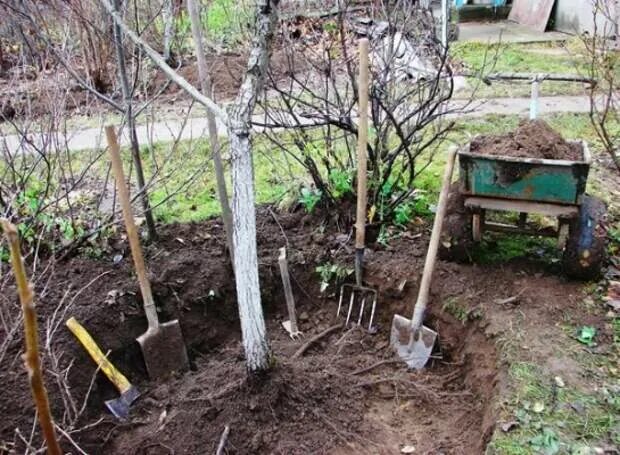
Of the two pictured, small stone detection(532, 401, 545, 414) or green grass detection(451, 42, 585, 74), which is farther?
green grass detection(451, 42, 585, 74)

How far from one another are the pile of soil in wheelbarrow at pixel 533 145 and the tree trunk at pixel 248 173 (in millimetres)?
1718

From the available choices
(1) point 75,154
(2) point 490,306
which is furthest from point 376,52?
(1) point 75,154

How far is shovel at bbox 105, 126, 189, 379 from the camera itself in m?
3.54

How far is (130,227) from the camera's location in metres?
3.52

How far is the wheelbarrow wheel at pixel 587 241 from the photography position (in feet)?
11.8

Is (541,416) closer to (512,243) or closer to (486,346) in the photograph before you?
(486,346)

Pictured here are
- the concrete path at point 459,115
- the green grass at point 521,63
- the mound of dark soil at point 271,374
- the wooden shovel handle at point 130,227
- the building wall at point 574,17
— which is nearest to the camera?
the mound of dark soil at point 271,374

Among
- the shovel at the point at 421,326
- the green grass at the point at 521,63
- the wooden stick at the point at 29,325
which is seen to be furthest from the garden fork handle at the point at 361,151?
the green grass at the point at 521,63

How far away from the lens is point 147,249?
172 inches

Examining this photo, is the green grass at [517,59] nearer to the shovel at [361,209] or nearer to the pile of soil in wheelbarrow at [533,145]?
the pile of soil in wheelbarrow at [533,145]

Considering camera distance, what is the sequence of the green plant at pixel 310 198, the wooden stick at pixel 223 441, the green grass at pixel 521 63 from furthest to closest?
the green grass at pixel 521 63 → the green plant at pixel 310 198 → the wooden stick at pixel 223 441

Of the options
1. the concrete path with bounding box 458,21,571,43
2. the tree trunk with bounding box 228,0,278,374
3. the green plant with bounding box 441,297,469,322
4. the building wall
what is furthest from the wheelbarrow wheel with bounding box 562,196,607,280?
the building wall

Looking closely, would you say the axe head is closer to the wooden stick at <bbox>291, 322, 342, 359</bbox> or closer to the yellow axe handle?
the yellow axe handle

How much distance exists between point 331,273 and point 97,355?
162 centimetres
